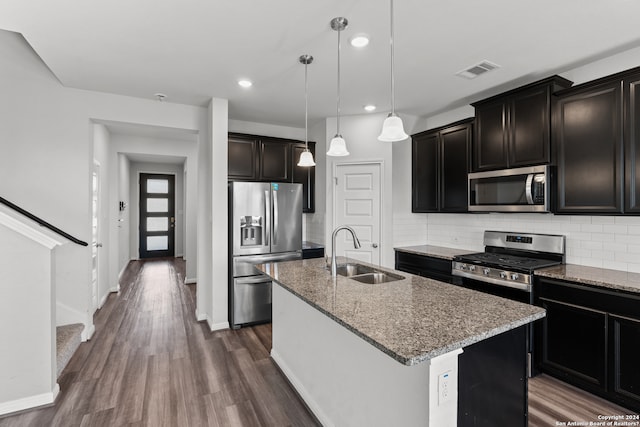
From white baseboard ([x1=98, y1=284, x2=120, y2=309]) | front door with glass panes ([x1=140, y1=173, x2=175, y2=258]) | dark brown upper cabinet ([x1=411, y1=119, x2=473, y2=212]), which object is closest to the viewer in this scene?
dark brown upper cabinet ([x1=411, y1=119, x2=473, y2=212])

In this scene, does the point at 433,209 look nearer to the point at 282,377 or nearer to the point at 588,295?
the point at 588,295

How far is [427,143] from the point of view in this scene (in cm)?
418

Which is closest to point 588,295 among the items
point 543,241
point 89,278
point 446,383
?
point 543,241

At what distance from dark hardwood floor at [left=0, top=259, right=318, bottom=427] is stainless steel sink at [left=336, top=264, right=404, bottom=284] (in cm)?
102

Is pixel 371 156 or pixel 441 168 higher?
pixel 371 156

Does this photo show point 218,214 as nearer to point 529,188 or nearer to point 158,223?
point 529,188

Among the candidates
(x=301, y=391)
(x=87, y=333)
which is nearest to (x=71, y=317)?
(x=87, y=333)

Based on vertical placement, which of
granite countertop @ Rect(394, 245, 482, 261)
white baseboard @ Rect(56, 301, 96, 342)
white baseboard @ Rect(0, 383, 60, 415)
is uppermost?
granite countertop @ Rect(394, 245, 482, 261)

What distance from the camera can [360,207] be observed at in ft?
14.3

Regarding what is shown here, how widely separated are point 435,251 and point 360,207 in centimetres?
112

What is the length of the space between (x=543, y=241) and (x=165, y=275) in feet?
21.8

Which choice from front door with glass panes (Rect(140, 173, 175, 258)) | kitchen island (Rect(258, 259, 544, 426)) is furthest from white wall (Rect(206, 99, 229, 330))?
front door with glass panes (Rect(140, 173, 175, 258))

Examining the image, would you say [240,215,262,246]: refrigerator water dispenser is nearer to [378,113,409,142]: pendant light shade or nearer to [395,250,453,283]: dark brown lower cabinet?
[395,250,453,283]: dark brown lower cabinet

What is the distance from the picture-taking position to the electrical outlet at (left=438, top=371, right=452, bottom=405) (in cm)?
129
